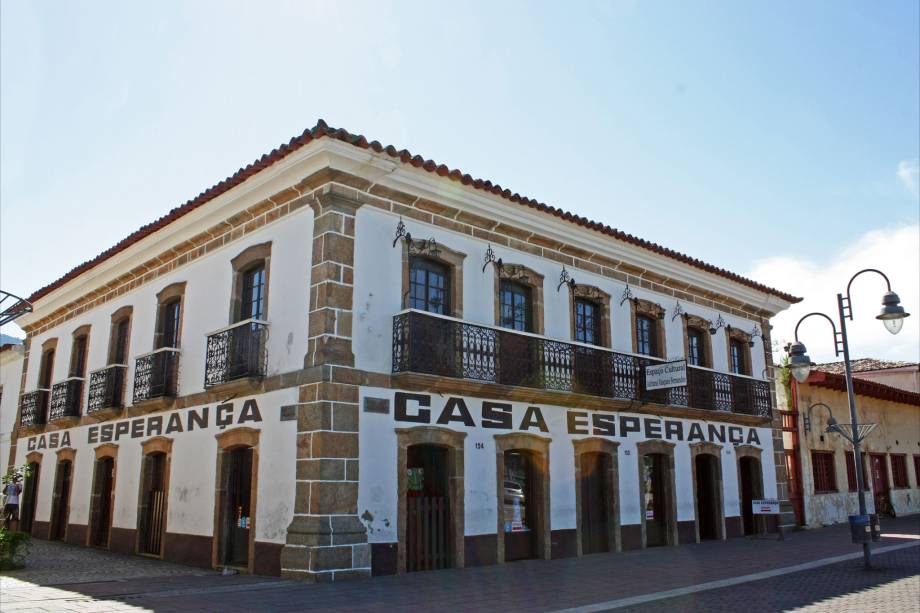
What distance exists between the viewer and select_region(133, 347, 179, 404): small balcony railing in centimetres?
1422

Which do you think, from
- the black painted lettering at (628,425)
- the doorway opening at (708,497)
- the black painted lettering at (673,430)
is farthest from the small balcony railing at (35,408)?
the doorway opening at (708,497)

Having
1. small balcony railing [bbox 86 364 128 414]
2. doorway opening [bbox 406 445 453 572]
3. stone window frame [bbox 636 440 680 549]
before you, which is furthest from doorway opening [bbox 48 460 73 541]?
stone window frame [bbox 636 440 680 549]

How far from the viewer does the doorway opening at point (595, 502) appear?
47.9 ft

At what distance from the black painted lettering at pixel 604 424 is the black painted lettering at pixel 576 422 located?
240 mm

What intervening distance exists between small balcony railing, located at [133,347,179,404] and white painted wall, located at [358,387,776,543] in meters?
4.84

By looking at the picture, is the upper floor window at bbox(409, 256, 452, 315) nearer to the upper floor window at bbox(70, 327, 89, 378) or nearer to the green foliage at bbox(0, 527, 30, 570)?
the green foliage at bbox(0, 527, 30, 570)

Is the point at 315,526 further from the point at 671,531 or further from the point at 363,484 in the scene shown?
the point at 671,531

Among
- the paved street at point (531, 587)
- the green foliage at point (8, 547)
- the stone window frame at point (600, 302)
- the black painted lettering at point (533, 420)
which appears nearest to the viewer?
the paved street at point (531, 587)

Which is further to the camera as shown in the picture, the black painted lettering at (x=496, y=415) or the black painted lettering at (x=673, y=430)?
the black painted lettering at (x=673, y=430)

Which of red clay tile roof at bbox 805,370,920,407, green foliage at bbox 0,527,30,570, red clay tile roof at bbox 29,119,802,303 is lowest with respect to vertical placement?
green foliage at bbox 0,527,30,570

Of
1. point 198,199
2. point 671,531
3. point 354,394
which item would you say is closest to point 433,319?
point 354,394

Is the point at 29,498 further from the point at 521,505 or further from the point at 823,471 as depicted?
the point at 823,471

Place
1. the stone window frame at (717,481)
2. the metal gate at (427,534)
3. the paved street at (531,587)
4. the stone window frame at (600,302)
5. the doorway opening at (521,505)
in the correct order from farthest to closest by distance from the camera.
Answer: the stone window frame at (717,481)
the stone window frame at (600,302)
the doorway opening at (521,505)
the metal gate at (427,534)
the paved street at (531,587)

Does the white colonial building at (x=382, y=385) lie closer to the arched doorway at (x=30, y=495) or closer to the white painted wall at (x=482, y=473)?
the white painted wall at (x=482, y=473)
